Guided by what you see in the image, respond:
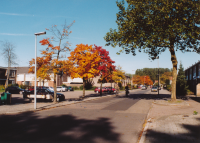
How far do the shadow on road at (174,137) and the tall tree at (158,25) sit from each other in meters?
9.46

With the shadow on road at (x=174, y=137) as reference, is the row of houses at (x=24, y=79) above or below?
above

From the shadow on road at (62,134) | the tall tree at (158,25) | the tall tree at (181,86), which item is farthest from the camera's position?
the tall tree at (181,86)

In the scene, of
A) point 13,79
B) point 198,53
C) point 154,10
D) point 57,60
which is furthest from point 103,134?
point 13,79

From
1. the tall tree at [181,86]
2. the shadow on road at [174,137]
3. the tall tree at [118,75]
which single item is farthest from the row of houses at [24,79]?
the shadow on road at [174,137]

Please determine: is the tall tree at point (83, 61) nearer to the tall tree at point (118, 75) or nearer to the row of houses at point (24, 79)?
the tall tree at point (118, 75)

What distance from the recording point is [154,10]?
49.5 ft

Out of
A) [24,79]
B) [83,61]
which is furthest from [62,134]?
[24,79]

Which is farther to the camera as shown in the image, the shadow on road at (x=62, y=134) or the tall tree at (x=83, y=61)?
the tall tree at (x=83, y=61)

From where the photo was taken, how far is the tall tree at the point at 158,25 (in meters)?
14.3

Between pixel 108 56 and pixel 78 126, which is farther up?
pixel 108 56

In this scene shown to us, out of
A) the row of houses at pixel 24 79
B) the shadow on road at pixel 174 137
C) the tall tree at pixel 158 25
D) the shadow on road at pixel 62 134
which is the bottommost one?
the shadow on road at pixel 62 134

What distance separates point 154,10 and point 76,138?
12875 millimetres

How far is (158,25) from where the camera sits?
15188mm

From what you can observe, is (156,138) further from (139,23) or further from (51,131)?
(139,23)
